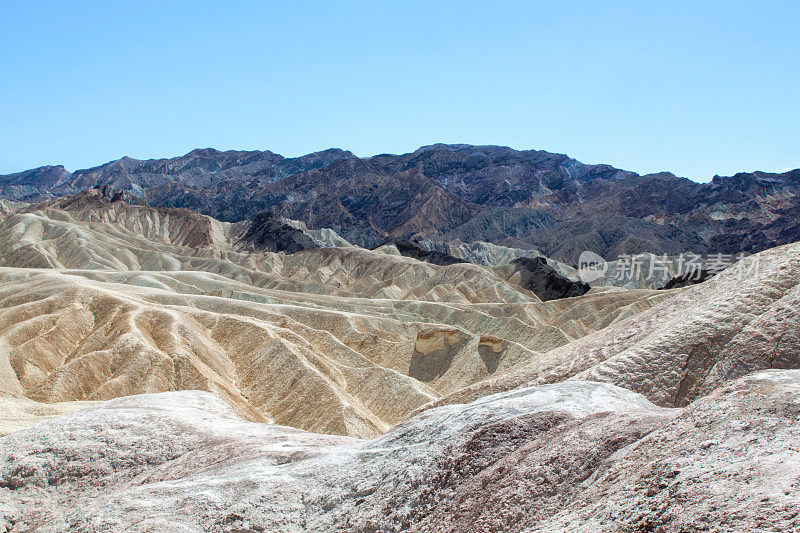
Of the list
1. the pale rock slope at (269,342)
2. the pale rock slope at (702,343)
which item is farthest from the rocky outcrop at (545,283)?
the pale rock slope at (702,343)

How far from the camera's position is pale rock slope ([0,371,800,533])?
5407mm

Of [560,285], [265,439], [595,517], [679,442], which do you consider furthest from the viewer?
[560,285]

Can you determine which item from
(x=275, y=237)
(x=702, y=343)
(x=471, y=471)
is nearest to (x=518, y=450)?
(x=471, y=471)

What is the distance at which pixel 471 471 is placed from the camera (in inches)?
295

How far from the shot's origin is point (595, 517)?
A: 18.8ft

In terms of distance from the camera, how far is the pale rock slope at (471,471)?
5.41 meters

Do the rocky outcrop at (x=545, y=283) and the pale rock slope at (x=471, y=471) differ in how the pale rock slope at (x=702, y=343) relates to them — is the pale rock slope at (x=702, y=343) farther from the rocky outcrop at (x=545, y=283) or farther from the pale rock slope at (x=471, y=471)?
the rocky outcrop at (x=545, y=283)

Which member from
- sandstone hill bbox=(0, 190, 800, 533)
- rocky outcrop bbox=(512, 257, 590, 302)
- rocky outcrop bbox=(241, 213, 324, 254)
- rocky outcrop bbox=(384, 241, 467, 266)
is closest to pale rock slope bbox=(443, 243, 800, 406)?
sandstone hill bbox=(0, 190, 800, 533)

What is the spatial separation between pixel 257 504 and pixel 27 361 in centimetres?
3459

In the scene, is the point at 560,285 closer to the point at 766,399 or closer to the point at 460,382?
the point at 460,382

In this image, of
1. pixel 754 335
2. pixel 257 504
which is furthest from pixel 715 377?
pixel 257 504

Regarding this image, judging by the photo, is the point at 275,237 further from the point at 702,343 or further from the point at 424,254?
the point at 702,343

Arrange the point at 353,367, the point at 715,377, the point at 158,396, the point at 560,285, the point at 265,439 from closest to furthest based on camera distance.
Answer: the point at 715,377, the point at 265,439, the point at 158,396, the point at 353,367, the point at 560,285

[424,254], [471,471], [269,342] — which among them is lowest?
[269,342]
